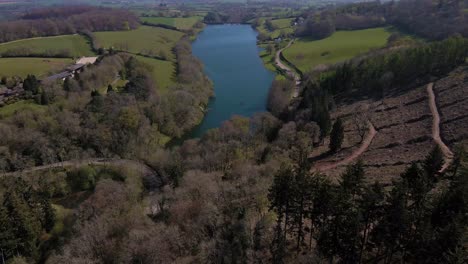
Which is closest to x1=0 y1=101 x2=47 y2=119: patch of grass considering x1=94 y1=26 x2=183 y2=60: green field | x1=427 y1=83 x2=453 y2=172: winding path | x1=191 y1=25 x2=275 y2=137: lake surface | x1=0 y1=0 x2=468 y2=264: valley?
x1=0 y1=0 x2=468 y2=264: valley

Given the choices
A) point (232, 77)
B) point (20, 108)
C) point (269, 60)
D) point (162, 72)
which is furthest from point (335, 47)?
point (20, 108)

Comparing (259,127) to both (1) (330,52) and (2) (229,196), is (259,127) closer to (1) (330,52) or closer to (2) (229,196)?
(2) (229,196)

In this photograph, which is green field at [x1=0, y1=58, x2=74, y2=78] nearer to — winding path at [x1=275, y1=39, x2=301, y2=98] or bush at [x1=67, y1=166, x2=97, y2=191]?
bush at [x1=67, y1=166, x2=97, y2=191]

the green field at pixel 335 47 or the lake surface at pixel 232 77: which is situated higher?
the green field at pixel 335 47

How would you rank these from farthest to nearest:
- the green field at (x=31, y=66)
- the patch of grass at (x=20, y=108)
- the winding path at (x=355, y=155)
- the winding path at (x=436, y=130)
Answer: the green field at (x=31, y=66) → the patch of grass at (x=20, y=108) → the winding path at (x=355, y=155) → the winding path at (x=436, y=130)

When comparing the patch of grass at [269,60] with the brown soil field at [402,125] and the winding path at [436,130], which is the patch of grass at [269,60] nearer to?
the brown soil field at [402,125]

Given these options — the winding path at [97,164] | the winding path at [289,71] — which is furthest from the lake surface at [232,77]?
the winding path at [97,164]

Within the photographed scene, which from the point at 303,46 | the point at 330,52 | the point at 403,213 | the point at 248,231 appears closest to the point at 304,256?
the point at 248,231
